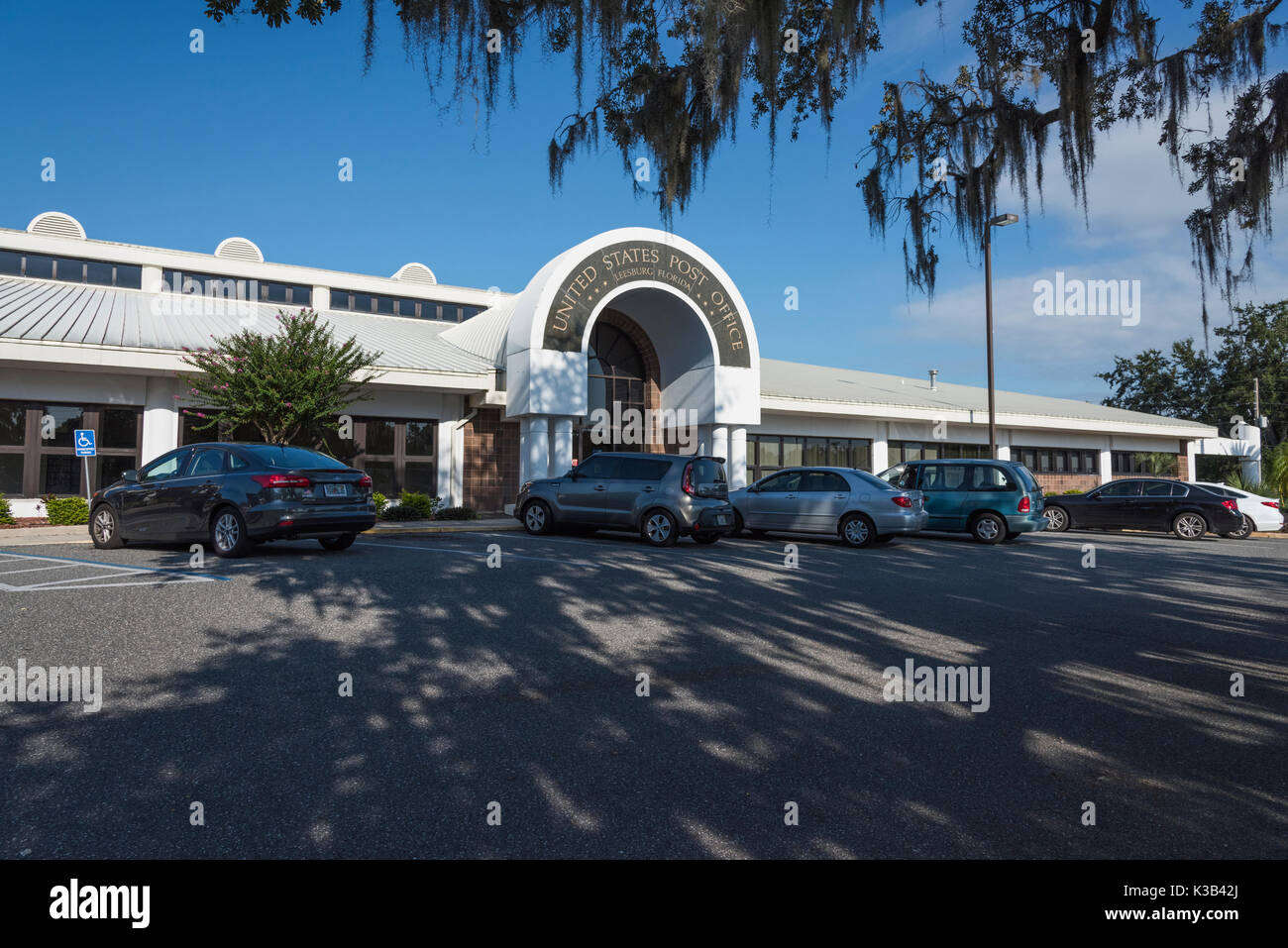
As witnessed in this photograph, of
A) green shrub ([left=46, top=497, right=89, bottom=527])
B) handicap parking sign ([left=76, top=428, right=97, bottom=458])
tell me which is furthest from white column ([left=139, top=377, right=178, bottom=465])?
handicap parking sign ([left=76, top=428, right=97, bottom=458])

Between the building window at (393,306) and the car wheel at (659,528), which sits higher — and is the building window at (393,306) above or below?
above

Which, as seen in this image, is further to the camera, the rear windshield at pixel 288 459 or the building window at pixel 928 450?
the building window at pixel 928 450

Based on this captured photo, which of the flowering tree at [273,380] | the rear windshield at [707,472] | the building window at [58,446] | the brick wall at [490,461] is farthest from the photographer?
the brick wall at [490,461]

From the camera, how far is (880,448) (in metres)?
31.1

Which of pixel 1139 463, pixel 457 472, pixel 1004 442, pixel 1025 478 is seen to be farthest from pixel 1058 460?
pixel 457 472

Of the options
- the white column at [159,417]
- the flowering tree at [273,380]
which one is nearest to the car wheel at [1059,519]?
the flowering tree at [273,380]

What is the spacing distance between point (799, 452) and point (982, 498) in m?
13.0

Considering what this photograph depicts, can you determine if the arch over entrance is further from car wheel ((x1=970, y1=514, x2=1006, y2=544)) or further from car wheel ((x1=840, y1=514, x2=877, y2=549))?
car wheel ((x1=840, y1=514, x2=877, y2=549))

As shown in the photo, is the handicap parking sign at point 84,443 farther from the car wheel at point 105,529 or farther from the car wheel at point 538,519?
the car wheel at point 538,519

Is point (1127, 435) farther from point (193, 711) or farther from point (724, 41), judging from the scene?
point (193, 711)

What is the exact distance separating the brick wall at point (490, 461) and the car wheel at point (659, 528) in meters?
9.71

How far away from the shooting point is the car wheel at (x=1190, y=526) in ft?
63.2

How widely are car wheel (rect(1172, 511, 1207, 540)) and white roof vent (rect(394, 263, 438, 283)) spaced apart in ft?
91.1

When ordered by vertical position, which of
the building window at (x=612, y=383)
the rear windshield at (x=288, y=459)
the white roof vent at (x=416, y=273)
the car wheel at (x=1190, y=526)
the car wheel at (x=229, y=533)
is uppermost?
the white roof vent at (x=416, y=273)
